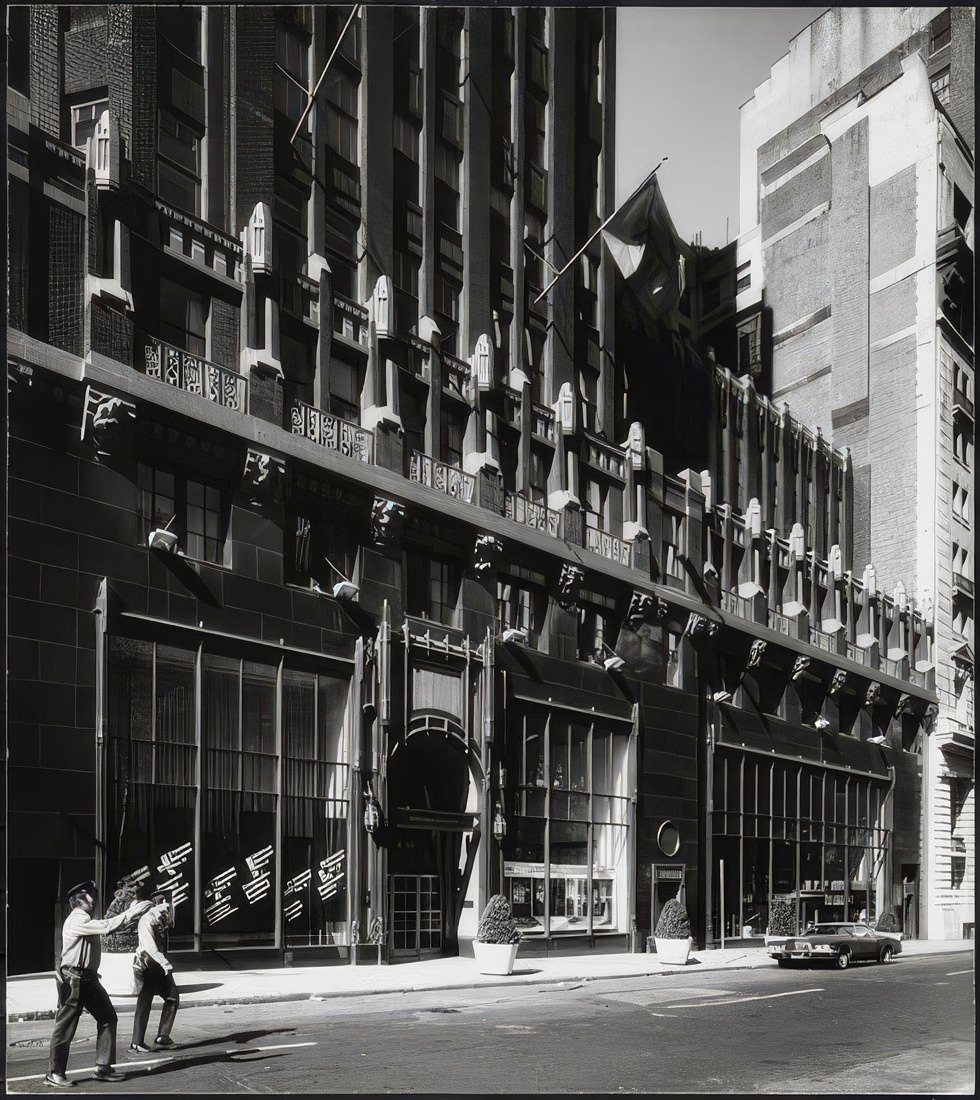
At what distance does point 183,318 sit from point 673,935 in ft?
41.4

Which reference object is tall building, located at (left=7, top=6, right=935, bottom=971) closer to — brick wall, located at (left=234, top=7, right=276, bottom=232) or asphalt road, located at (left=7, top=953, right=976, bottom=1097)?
brick wall, located at (left=234, top=7, right=276, bottom=232)

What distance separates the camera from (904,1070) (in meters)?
14.3

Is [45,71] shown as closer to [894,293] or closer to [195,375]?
[195,375]

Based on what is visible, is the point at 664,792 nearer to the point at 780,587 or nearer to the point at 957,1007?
the point at 780,587

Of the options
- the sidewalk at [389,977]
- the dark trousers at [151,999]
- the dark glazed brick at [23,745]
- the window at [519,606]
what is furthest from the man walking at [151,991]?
the window at [519,606]

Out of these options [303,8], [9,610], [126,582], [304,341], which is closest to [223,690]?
[126,582]

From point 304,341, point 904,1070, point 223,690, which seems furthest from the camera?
point 304,341

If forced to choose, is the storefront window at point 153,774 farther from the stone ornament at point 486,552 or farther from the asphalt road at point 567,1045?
the stone ornament at point 486,552

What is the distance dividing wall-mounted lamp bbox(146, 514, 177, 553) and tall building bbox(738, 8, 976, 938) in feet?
32.5

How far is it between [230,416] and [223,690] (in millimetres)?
3776

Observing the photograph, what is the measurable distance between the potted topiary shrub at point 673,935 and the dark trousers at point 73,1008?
35.0 ft

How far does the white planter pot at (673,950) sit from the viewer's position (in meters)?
21.0

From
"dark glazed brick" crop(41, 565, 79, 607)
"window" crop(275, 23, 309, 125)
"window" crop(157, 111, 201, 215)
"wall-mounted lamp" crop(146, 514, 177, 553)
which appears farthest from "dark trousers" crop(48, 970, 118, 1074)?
"window" crop(275, 23, 309, 125)

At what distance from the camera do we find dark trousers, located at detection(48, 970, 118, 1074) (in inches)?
504
